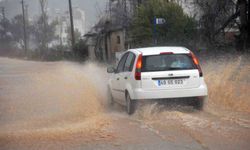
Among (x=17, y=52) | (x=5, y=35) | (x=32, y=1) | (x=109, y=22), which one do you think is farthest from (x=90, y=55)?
(x=32, y=1)

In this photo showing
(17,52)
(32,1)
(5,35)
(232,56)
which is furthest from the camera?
(32,1)

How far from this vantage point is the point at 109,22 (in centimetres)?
5050

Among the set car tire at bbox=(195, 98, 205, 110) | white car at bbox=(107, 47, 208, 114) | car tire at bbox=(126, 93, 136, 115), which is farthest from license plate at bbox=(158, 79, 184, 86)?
car tire at bbox=(126, 93, 136, 115)

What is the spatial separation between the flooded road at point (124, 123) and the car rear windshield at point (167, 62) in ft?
2.64

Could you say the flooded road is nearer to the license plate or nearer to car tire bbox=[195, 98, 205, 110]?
car tire bbox=[195, 98, 205, 110]

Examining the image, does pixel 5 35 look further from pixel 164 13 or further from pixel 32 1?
pixel 164 13

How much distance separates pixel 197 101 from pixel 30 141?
427cm

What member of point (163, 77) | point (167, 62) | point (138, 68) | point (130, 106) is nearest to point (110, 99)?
point (130, 106)

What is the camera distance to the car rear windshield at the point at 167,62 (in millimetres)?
11359

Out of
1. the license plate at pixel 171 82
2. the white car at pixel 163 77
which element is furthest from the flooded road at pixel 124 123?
the license plate at pixel 171 82

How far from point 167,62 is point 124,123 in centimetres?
186

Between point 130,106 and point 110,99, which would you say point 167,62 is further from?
point 110,99

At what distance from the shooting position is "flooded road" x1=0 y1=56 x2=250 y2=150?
27.1ft

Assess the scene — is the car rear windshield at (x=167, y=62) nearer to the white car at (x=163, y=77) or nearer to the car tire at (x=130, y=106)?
the white car at (x=163, y=77)
